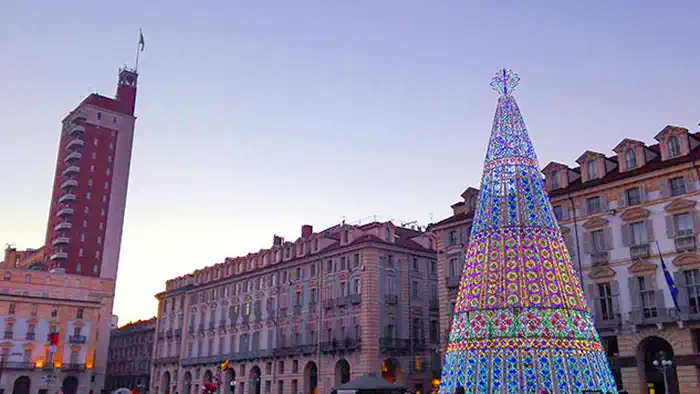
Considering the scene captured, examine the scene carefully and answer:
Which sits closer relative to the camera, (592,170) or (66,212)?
(592,170)

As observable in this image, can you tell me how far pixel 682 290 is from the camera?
126ft

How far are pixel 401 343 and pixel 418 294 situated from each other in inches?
221

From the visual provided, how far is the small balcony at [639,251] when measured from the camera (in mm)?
40281

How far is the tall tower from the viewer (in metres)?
96.3

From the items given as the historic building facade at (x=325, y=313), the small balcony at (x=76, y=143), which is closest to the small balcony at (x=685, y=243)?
the historic building facade at (x=325, y=313)

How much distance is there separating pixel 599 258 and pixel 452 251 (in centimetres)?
1185

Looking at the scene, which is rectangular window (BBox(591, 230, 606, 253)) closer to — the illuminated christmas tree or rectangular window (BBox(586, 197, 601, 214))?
rectangular window (BBox(586, 197, 601, 214))

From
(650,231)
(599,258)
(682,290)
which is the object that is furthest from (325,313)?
(682,290)

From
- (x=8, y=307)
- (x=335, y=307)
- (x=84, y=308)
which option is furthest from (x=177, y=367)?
(x=335, y=307)

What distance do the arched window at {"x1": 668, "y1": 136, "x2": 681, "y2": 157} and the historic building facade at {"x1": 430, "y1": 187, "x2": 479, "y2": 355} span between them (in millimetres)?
13804

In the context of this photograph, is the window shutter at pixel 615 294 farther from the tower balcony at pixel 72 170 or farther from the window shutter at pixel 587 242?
the tower balcony at pixel 72 170

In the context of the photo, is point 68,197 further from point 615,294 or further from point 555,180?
point 615,294

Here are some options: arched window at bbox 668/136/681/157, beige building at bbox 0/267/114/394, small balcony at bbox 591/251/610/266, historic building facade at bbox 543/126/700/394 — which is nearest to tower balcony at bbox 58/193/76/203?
beige building at bbox 0/267/114/394

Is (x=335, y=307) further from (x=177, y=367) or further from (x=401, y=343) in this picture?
(x=177, y=367)
